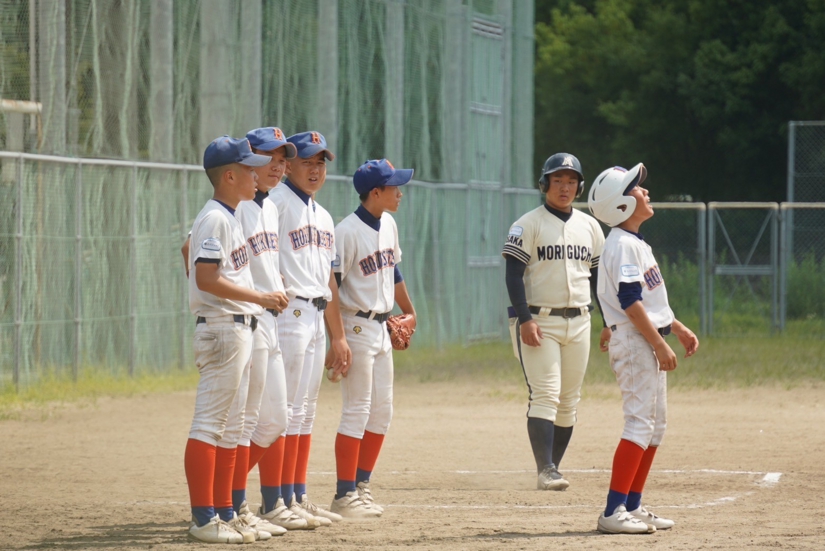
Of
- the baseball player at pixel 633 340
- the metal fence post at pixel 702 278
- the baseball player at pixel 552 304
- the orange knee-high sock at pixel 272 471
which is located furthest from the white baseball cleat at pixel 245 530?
the metal fence post at pixel 702 278

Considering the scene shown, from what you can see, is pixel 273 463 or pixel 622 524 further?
pixel 273 463

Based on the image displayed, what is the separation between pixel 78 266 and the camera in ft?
42.2

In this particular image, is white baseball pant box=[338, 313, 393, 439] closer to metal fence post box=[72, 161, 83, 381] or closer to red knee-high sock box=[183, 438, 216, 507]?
red knee-high sock box=[183, 438, 216, 507]

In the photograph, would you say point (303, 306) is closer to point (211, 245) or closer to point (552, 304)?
point (211, 245)

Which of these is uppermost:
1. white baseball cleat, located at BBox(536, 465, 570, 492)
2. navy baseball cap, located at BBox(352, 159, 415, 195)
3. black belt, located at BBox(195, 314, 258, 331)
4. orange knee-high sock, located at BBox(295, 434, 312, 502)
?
navy baseball cap, located at BBox(352, 159, 415, 195)

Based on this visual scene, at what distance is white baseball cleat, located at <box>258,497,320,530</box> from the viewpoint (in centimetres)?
633

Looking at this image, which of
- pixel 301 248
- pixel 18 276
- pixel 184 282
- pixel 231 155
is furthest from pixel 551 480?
pixel 184 282

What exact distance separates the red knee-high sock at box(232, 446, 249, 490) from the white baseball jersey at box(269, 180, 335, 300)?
868 millimetres

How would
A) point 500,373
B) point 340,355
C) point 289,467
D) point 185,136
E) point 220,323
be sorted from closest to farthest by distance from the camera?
point 220,323 → point 289,467 → point 340,355 → point 185,136 → point 500,373

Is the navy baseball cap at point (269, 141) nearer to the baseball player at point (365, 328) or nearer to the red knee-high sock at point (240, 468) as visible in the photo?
the baseball player at point (365, 328)

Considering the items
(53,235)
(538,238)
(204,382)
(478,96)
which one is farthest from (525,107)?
(204,382)

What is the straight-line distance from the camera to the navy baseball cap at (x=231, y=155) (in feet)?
19.2

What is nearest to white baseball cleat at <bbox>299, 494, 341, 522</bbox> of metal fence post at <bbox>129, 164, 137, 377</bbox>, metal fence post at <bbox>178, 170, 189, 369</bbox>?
metal fence post at <bbox>129, 164, 137, 377</bbox>

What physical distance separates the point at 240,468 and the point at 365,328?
3.74ft
